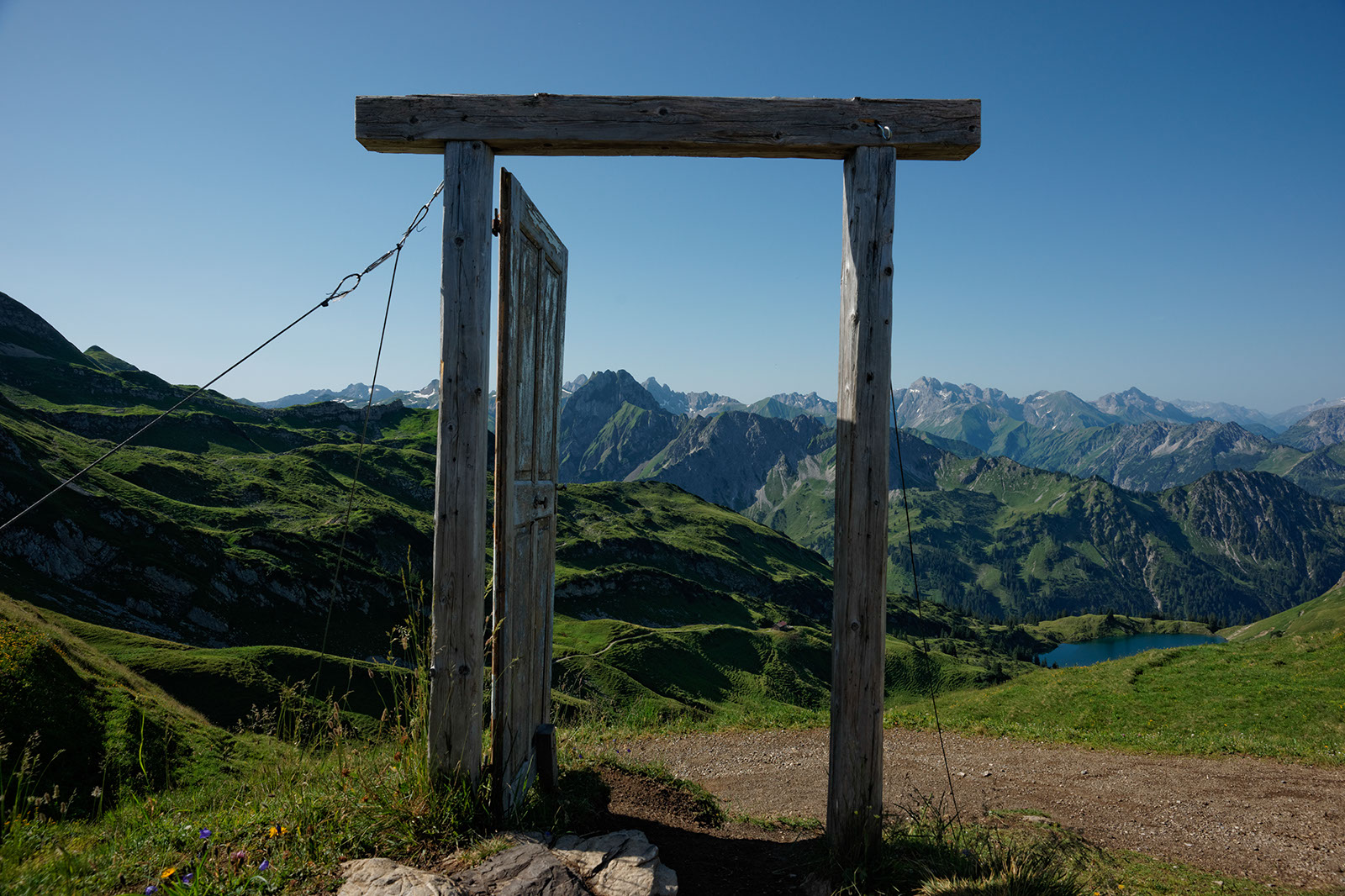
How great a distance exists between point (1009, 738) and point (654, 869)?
10.9 m

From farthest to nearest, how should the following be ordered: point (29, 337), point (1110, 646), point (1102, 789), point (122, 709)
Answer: point (1110, 646) → point (29, 337) → point (122, 709) → point (1102, 789)

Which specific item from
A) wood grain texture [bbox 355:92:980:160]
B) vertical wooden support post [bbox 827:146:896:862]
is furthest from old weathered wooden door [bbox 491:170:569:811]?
vertical wooden support post [bbox 827:146:896:862]

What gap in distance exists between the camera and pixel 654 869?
546cm

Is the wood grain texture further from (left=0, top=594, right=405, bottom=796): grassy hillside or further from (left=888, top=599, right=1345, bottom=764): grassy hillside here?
(left=888, top=599, right=1345, bottom=764): grassy hillside

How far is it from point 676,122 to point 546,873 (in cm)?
663

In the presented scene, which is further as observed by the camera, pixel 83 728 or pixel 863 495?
pixel 83 728

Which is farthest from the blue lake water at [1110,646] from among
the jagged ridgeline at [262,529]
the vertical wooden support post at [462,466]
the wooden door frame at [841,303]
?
the vertical wooden support post at [462,466]

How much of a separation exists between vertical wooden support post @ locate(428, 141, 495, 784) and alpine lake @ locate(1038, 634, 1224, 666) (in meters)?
183

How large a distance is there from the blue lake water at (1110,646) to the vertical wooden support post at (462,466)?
7215 inches

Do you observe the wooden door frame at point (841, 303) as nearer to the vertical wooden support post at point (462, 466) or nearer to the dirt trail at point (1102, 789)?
the vertical wooden support post at point (462, 466)

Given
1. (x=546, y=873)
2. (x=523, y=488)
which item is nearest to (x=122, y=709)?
(x=523, y=488)

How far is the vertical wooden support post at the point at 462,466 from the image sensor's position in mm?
6039

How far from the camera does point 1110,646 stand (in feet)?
570

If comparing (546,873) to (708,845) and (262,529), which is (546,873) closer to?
(708,845)
